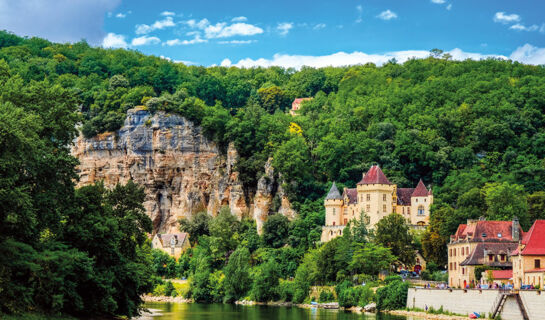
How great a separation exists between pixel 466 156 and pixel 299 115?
37528mm

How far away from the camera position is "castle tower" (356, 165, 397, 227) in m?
85.9

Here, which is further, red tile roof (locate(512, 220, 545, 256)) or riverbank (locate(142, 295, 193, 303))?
riverbank (locate(142, 295, 193, 303))

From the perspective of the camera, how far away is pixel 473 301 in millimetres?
52844

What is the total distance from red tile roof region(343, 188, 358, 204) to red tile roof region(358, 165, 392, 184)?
8.99ft

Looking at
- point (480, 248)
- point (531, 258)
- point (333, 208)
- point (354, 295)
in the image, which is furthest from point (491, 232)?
point (333, 208)

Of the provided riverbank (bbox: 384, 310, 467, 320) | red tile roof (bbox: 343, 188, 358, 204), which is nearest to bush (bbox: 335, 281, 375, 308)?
riverbank (bbox: 384, 310, 467, 320)

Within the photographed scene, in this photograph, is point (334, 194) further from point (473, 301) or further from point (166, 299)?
point (473, 301)

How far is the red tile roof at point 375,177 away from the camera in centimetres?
8681

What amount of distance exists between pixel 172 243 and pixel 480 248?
49326mm

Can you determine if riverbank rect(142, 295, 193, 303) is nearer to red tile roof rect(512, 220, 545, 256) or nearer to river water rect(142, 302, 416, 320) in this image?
river water rect(142, 302, 416, 320)

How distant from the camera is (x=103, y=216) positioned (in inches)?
1777

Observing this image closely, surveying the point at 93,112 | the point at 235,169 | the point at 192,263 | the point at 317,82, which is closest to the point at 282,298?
the point at 192,263

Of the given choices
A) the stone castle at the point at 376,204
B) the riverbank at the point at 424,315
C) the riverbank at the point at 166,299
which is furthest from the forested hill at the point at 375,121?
the riverbank at the point at 166,299

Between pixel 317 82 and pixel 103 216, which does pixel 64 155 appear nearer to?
pixel 103 216
